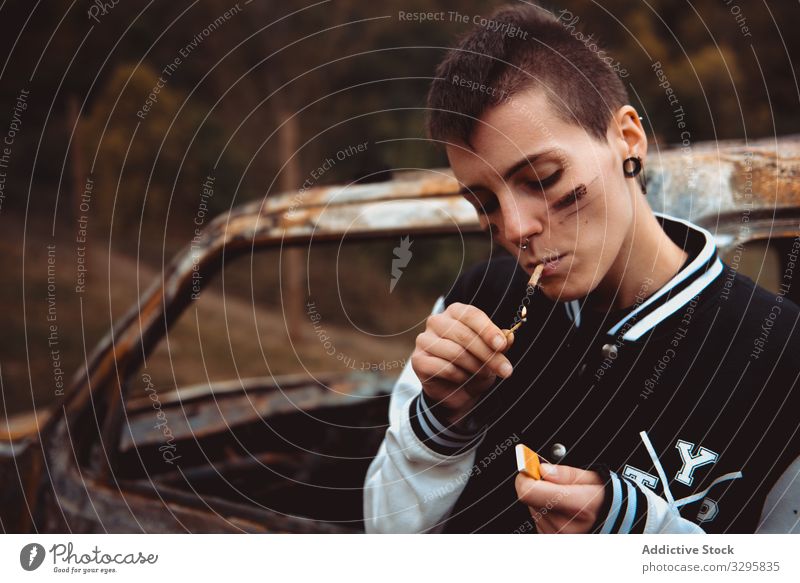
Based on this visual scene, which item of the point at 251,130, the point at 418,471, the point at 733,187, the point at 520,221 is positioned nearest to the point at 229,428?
the point at 418,471

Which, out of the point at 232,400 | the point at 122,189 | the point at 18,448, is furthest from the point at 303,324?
the point at 18,448

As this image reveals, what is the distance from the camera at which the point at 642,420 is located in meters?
0.89

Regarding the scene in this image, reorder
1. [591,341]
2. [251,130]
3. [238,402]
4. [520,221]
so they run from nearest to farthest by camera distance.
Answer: [520,221] < [591,341] < [238,402] < [251,130]

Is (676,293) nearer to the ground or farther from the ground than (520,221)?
nearer to the ground

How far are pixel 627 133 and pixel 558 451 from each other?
0.43 metres

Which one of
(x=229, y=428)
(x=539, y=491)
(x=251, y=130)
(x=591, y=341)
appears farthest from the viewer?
(x=251, y=130)

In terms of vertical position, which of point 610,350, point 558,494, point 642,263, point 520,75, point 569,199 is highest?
point 520,75

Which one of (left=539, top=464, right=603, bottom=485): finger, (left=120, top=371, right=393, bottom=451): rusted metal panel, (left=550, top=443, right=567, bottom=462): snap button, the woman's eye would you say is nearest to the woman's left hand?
(left=539, top=464, right=603, bottom=485): finger

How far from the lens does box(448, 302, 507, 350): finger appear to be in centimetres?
80

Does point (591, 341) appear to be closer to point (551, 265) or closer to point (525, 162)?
point (551, 265)

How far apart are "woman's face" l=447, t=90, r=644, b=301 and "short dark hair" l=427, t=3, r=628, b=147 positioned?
0.07ft

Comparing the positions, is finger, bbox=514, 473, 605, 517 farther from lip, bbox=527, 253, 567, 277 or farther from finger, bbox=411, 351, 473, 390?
lip, bbox=527, 253, 567, 277

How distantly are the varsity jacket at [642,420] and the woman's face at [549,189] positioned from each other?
0.12m

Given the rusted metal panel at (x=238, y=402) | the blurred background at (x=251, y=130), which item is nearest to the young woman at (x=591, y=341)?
the rusted metal panel at (x=238, y=402)
